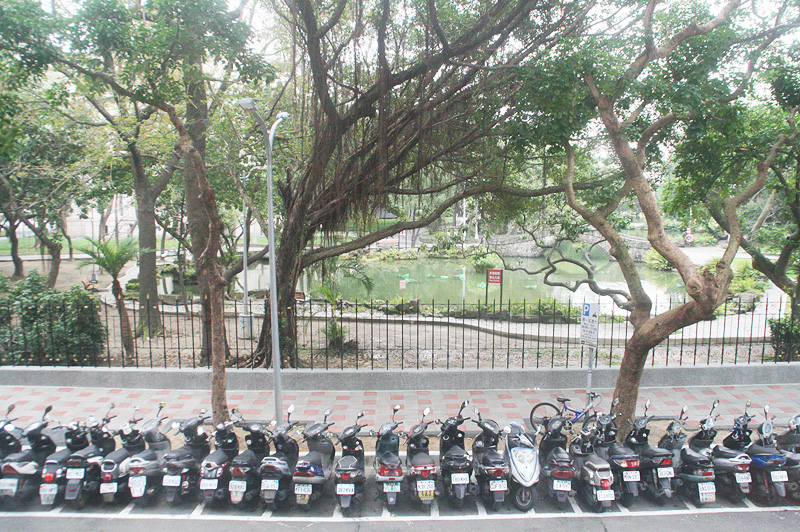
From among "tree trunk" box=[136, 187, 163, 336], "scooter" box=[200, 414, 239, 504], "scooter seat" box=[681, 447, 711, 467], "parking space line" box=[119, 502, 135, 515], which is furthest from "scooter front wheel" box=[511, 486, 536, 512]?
"tree trunk" box=[136, 187, 163, 336]

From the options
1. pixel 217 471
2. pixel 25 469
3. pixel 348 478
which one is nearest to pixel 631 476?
pixel 348 478

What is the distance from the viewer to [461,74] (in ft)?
29.8

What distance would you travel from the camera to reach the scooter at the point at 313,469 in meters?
5.08

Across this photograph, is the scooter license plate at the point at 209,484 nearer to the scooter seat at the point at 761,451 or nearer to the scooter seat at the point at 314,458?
the scooter seat at the point at 314,458

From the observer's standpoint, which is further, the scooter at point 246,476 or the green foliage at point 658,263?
the green foliage at point 658,263

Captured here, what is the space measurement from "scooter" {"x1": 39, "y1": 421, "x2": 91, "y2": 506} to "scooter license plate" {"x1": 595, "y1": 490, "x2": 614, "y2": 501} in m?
5.37

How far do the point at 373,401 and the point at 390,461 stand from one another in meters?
2.96

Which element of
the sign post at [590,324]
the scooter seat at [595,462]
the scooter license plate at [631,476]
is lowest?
the scooter license plate at [631,476]

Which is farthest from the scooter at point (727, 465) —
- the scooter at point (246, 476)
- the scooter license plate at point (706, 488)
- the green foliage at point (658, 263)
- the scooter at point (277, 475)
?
the green foliage at point (658, 263)

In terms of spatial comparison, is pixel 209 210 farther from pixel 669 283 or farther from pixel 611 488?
pixel 669 283

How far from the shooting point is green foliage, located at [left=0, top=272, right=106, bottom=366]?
8.88 metres

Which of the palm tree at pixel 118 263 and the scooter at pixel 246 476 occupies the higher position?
the palm tree at pixel 118 263

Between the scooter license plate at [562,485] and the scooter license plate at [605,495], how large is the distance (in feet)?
0.88

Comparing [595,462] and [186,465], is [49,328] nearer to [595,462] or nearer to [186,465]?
[186,465]
